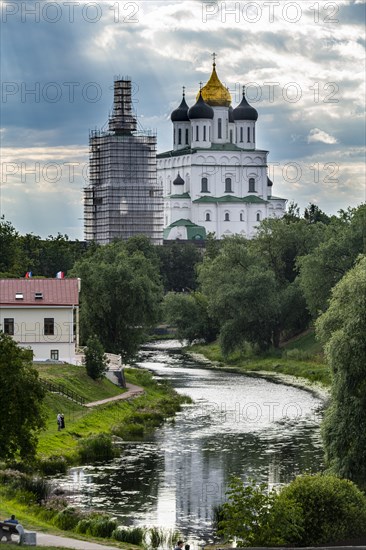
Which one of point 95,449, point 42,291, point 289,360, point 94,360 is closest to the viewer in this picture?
point 95,449

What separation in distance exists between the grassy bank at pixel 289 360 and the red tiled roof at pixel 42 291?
53.3ft

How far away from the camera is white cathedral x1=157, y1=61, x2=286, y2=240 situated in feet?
554

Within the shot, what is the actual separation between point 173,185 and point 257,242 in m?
75.5

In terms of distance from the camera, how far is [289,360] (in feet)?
273

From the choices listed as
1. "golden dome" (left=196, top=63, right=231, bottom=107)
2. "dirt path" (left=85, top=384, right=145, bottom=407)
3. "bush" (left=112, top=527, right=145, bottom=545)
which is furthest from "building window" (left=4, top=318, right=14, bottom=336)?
"golden dome" (left=196, top=63, right=231, bottom=107)

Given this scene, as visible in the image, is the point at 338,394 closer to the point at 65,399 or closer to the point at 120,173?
the point at 65,399

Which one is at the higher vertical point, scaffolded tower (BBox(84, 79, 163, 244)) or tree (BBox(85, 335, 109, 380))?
scaffolded tower (BBox(84, 79, 163, 244))

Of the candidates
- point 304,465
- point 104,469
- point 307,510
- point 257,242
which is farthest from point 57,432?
point 257,242

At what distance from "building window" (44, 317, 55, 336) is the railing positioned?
23.6ft

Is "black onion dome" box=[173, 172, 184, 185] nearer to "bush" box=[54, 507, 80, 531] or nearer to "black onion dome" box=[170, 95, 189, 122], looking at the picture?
"black onion dome" box=[170, 95, 189, 122]

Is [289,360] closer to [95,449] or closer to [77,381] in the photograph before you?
[77,381]

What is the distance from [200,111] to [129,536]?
5405 inches

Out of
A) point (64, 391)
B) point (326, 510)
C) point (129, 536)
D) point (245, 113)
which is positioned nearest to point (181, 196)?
point (245, 113)

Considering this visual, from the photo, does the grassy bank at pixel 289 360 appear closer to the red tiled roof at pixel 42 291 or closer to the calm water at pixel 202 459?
the calm water at pixel 202 459
